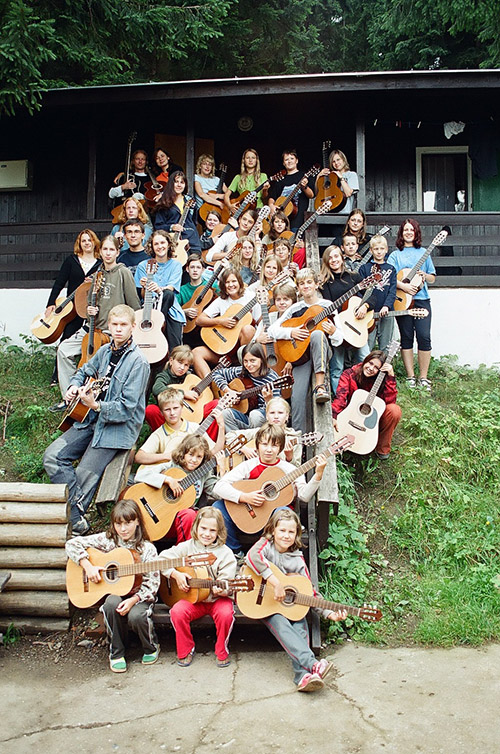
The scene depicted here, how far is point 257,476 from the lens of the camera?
18.5 feet

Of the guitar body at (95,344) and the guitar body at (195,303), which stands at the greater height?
the guitar body at (195,303)

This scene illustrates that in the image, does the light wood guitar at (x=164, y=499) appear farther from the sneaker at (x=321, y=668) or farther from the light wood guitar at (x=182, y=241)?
the light wood guitar at (x=182, y=241)

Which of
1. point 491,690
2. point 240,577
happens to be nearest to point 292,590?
point 240,577

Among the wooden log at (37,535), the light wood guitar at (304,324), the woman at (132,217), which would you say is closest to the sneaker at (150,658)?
the wooden log at (37,535)

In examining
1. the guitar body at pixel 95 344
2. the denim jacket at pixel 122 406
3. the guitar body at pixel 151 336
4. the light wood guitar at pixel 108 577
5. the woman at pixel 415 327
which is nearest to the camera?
the light wood guitar at pixel 108 577

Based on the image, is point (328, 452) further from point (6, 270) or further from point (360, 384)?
point (6, 270)

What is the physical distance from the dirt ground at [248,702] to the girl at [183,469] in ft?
2.76

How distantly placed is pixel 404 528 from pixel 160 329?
311cm

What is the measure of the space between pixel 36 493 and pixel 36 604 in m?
0.83

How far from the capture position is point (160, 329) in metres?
7.90

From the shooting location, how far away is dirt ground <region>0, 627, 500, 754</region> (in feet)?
13.2

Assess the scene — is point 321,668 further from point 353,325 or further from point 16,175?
point 16,175

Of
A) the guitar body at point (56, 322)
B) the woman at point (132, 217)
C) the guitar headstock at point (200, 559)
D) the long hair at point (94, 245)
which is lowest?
the guitar headstock at point (200, 559)

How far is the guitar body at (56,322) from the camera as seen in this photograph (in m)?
8.67
